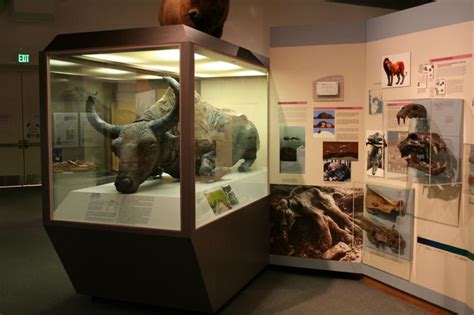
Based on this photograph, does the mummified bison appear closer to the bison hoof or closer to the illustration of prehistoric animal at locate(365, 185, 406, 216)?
the bison hoof

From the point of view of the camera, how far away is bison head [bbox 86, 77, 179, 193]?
128 inches

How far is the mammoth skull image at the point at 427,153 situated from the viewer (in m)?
3.49

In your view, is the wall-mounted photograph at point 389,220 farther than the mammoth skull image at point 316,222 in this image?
No

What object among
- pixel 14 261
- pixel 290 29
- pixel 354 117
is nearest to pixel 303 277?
pixel 354 117

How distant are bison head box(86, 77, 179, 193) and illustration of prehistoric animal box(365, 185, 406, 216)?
184 centimetres

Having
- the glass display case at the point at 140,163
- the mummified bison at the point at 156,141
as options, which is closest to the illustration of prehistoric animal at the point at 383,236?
the glass display case at the point at 140,163

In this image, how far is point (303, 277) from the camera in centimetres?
448

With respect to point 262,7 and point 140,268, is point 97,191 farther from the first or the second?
point 262,7

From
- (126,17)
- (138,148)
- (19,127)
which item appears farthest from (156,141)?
(19,127)

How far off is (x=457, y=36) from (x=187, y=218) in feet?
7.48

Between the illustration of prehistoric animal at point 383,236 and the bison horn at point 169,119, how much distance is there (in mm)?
2069

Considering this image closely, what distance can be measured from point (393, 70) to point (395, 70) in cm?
2

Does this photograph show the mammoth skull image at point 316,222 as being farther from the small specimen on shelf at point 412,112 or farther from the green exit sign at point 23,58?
the green exit sign at point 23,58

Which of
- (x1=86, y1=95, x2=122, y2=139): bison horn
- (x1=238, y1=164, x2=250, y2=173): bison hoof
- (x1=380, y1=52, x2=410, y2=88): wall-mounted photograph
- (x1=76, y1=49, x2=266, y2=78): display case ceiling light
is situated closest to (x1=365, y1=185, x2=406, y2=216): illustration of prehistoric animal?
(x1=380, y1=52, x2=410, y2=88): wall-mounted photograph
